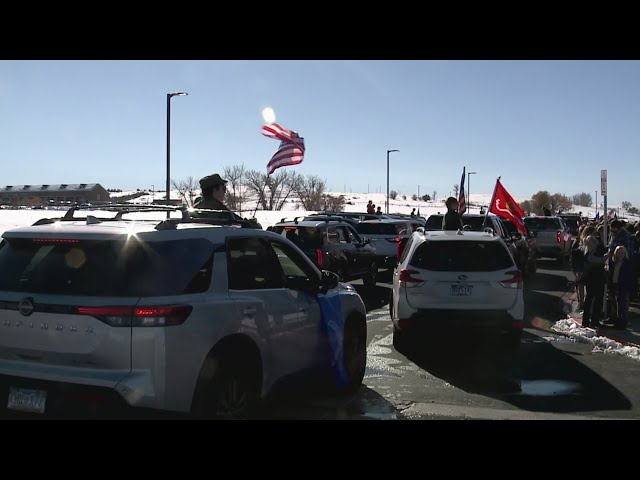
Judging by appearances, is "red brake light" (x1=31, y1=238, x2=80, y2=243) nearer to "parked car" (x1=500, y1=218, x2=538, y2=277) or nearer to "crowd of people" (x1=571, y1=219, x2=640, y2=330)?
"crowd of people" (x1=571, y1=219, x2=640, y2=330)

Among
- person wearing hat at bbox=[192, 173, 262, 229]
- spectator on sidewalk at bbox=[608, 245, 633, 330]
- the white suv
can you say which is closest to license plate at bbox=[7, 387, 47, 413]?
person wearing hat at bbox=[192, 173, 262, 229]

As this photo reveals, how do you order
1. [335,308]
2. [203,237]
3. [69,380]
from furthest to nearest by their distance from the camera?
[335,308], [203,237], [69,380]

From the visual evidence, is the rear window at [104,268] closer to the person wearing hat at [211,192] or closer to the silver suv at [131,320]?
the silver suv at [131,320]

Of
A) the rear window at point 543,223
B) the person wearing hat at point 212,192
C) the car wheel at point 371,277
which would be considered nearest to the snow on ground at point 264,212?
the person wearing hat at point 212,192

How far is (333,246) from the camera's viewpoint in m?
15.8

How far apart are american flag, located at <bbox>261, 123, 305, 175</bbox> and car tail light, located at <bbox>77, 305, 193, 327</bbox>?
20634mm

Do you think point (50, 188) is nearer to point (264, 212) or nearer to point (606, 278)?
point (264, 212)

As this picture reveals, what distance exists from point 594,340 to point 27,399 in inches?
326

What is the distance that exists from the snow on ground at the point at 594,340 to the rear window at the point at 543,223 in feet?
50.2

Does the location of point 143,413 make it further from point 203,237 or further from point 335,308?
point 335,308

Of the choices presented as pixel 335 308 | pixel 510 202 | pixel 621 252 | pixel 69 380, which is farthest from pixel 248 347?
pixel 510 202

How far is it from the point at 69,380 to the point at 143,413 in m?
0.51
